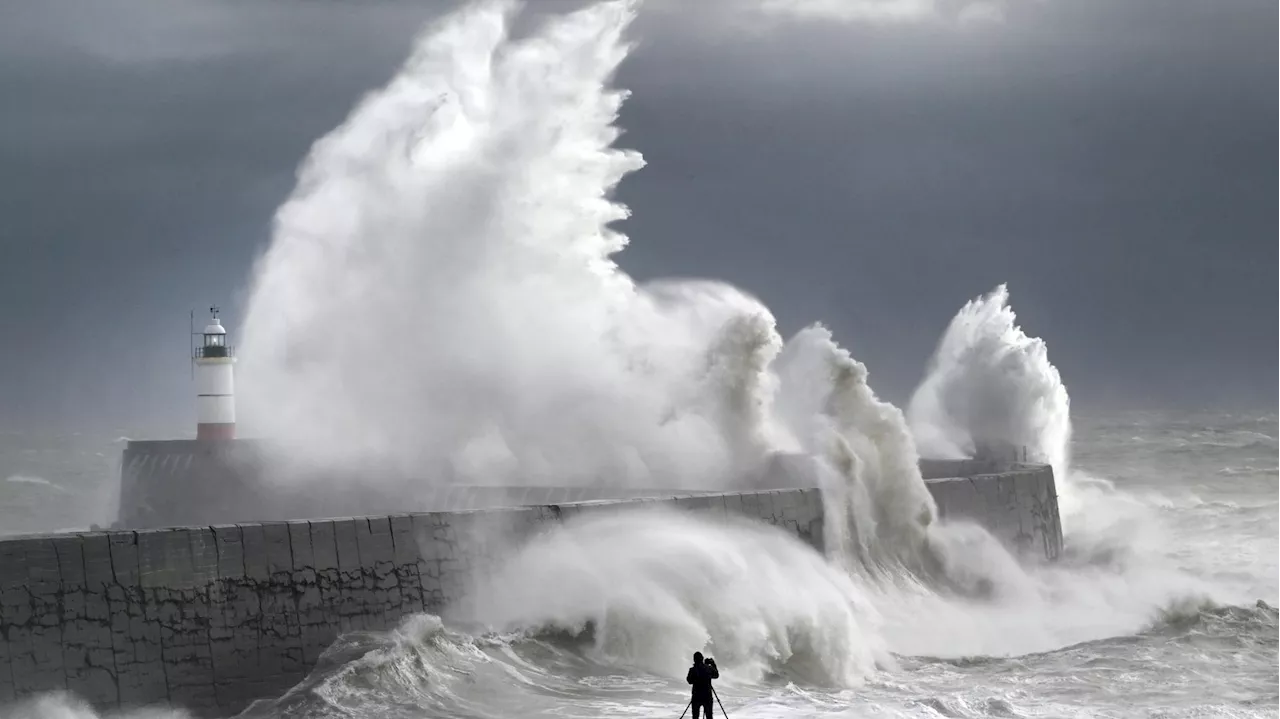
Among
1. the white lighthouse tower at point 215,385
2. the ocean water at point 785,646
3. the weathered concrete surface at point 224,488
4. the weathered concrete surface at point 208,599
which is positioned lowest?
the ocean water at point 785,646

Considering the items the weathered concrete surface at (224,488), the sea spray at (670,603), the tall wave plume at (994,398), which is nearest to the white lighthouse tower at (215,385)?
the weathered concrete surface at (224,488)

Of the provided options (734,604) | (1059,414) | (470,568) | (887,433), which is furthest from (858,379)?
(1059,414)

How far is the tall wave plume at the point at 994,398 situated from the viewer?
23.2 metres

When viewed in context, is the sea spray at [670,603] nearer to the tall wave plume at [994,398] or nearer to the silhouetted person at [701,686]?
the silhouetted person at [701,686]

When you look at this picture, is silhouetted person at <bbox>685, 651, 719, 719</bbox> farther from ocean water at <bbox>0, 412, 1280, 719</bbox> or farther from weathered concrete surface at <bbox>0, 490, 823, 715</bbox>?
weathered concrete surface at <bbox>0, 490, 823, 715</bbox>

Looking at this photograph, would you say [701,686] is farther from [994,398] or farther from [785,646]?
[994,398]

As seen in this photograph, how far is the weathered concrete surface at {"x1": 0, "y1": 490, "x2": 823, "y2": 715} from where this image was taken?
301 inches

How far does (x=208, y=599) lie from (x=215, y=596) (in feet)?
0.18

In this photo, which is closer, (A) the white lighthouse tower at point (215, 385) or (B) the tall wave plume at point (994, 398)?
(A) the white lighthouse tower at point (215, 385)

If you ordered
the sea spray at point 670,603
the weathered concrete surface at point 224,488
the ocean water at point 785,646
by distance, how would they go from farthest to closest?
the weathered concrete surface at point 224,488
the sea spray at point 670,603
the ocean water at point 785,646

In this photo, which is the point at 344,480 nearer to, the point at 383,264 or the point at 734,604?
the point at 383,264

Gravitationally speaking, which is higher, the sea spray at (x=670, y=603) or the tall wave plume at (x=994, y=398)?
the tall wave plume at (x=994, y=398)

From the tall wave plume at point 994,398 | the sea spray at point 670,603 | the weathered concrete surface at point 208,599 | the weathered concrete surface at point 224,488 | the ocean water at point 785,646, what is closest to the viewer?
the weathered concrete surface at point 208,599

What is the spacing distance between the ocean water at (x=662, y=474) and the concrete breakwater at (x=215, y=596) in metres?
0.24
